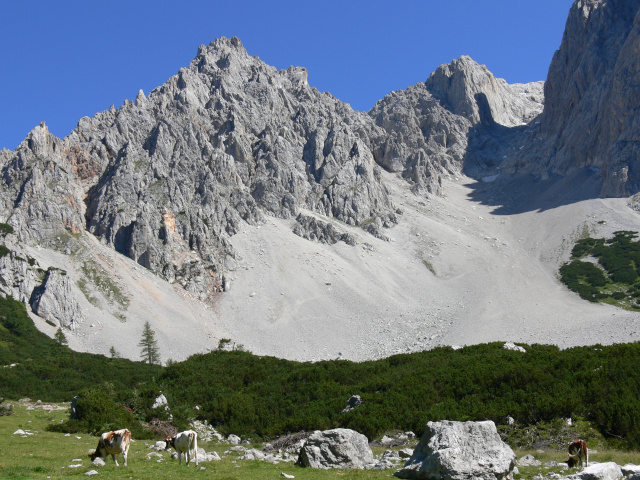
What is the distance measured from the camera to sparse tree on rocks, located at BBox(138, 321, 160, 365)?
85.3m

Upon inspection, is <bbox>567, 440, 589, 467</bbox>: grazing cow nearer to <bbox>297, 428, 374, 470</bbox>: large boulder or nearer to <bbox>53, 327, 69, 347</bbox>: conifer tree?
<bbox>297, 428, 374, 470</bbox>: large boulder

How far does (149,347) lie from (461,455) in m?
79.9

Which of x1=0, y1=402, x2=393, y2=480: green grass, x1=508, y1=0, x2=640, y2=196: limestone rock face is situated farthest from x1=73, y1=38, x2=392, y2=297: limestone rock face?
x1=0, y1=402, x2=393, y2=480: green grass

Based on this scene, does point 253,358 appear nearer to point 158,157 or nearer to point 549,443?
point 549,443

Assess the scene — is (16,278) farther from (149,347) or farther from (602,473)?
(602,473)

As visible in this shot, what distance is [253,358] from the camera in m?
53.0

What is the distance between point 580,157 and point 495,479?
183690mm

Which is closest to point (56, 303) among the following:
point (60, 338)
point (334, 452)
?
point (60, 338)

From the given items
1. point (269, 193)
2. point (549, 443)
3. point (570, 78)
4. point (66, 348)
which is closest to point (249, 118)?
point (269, 193)

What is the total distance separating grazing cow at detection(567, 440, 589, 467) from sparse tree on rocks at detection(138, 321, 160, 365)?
75.9m

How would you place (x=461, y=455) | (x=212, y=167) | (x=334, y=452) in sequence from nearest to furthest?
(x=461, y=455), (x=334, y=452), (x=212, y=167)

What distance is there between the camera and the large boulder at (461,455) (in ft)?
48.2

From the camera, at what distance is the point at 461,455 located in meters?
15.1

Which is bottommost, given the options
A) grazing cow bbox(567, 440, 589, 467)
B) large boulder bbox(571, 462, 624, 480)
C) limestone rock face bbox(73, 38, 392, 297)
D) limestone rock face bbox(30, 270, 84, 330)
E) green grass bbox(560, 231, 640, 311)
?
large boulder bbox(571, 462, 624, 480)
